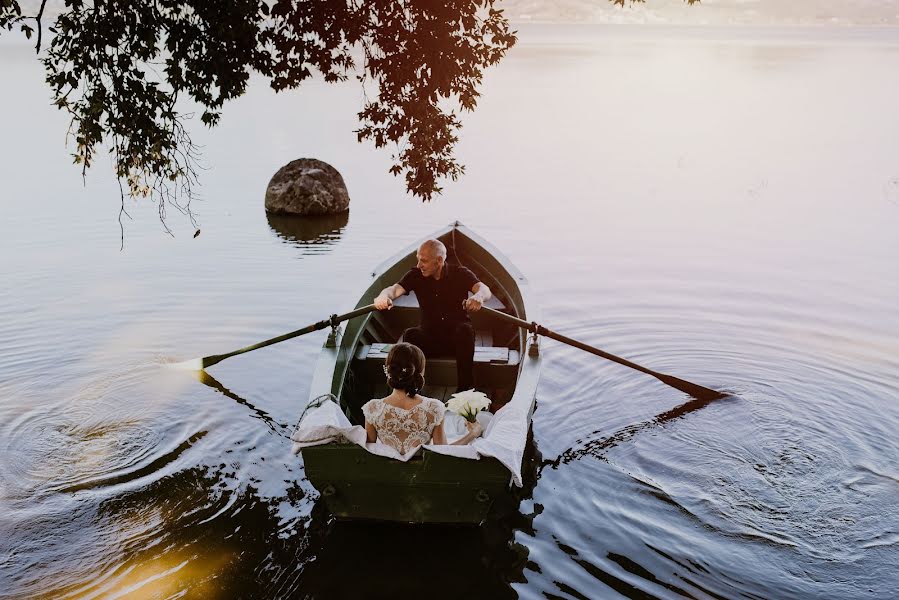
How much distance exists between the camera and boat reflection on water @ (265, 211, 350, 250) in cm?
1828

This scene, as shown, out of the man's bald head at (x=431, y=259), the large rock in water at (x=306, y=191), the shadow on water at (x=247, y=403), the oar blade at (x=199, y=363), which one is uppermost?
the large rock in water at (x=306, y=191)

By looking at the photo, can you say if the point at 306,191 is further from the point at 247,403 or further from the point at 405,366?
the point at 405,366

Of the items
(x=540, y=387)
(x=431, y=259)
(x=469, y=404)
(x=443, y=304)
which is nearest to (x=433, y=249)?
(x=431, y=259)

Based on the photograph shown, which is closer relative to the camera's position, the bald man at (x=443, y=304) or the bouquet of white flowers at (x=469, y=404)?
the bouquet of white flowers at (x=469, y=404)

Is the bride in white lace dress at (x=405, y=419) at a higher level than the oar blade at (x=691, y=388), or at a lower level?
higher

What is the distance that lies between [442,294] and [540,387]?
237 centimetres

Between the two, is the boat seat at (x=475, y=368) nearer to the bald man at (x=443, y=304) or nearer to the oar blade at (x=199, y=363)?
the bald man at (x=443, y=304)

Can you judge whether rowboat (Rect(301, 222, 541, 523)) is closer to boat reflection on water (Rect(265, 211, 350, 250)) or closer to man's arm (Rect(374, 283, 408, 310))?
man's arm (Rect(374, 283, 408, 310))

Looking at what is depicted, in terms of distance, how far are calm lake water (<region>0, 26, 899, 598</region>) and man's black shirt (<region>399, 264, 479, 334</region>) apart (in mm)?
1348

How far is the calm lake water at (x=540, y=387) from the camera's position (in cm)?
706

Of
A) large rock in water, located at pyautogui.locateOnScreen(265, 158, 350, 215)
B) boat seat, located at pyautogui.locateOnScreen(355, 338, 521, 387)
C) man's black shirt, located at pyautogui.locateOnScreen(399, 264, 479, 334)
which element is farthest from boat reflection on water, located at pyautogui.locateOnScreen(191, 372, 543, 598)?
large rock in water, located at pyautogui.locateOnScreen(265, 158, 350, 215)

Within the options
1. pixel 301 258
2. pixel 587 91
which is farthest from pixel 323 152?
pixel 587 91

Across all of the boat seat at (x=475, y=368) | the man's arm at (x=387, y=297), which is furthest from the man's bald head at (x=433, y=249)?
the boat seat at (x=475, y=368)

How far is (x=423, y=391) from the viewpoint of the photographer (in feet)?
29.9
